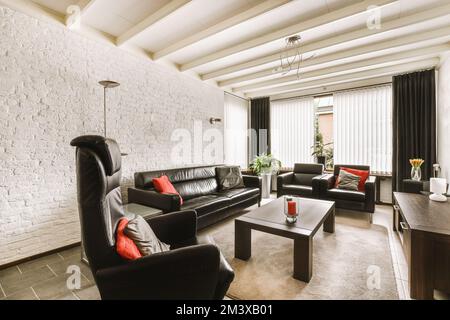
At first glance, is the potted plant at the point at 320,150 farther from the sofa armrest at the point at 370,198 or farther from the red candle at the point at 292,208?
the red candle at the point at 292,208

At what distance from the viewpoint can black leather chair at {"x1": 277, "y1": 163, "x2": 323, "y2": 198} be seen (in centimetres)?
413

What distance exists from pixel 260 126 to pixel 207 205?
3.51 metres

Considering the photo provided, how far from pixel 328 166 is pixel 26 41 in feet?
18.5

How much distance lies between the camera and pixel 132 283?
1076 mm

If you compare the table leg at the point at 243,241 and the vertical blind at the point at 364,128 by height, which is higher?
the vertical blind at the point at 364,128

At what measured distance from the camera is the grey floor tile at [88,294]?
1652 mm

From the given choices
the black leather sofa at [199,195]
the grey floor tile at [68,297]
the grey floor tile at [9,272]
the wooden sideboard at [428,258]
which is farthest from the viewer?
the black leather sofa at [199,195]

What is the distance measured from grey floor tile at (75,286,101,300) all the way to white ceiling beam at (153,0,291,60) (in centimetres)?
293

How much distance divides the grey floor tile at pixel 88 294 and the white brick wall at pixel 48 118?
106 cm

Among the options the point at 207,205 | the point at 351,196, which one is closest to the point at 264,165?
the point at 351,196

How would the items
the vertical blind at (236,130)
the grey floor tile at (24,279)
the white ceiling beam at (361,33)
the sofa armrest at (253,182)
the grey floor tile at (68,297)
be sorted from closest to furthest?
the grey floor tile at (68,297) → the grey floor tile at (24,279) → the white ceiling beam at (361,33) → the sofa armrest at (253,182) → the vertical blind at (236,130)

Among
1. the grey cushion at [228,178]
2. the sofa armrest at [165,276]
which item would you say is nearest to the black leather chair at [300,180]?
the grey cushion at [228,178]

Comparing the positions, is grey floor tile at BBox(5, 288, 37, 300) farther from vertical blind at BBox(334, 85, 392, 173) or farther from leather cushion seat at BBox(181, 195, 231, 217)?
vertical blind at BBox(334, 85, 392, 173)

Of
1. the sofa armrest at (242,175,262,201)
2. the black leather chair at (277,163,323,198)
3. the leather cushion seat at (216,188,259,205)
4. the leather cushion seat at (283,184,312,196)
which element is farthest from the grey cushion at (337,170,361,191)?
the leather cushion seat at (216,188,259,205)
